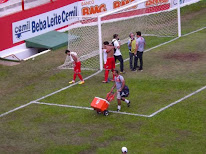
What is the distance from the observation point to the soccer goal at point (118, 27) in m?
29.8

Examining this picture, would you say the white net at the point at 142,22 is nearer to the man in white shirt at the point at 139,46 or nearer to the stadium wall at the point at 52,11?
the stadium wall at the point at 52,11

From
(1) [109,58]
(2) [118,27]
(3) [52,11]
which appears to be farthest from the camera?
(3) [52,11]

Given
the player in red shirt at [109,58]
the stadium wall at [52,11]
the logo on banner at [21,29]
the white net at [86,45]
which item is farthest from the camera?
the logo on banner at [21,29]

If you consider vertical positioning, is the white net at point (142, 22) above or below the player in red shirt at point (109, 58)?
above

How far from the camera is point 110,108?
910 inches

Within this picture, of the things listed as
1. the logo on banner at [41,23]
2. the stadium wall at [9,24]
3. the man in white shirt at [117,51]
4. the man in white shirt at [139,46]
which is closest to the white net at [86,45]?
the logo on banner at [41,23]

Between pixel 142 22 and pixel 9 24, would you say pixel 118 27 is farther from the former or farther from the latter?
pixel 9 24

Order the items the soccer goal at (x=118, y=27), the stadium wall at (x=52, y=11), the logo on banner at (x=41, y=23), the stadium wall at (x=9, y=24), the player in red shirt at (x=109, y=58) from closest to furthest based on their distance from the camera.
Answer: the player in red shirt at (x=109, y=58)
the soccer goal at (x=118, y=27)
the stadium wall at (x=9, y=24)
the stadium wall at (x=52, y=11)
the logo on banner at (x=41, y=23)

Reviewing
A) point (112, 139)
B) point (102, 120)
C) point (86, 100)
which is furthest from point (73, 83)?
point (112, 139)

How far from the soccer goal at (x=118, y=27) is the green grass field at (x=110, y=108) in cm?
128

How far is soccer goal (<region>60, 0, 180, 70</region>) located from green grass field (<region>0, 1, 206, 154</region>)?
128 centimetres

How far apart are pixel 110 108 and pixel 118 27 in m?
10.6

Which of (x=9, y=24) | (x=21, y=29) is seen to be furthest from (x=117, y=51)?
(x=21, y=29)

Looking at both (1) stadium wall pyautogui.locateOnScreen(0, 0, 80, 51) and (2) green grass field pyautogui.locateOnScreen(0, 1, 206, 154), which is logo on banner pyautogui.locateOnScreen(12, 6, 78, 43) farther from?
(2) green grass field pyautogui.locateOnScreen(0, 1, 206, 154)
